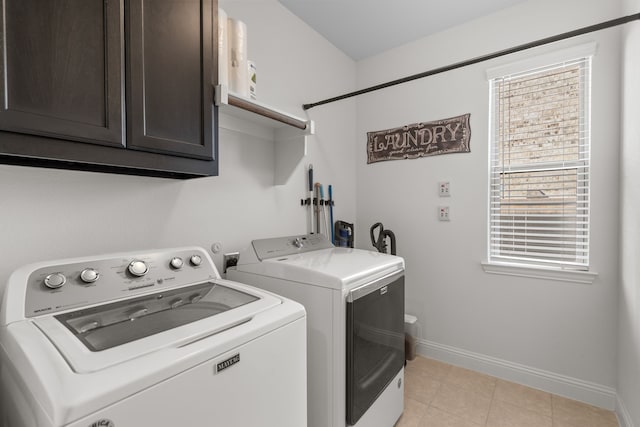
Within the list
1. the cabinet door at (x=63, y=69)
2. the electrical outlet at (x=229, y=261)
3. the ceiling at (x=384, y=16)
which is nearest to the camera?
the cabinet door at (x=63, y=69)

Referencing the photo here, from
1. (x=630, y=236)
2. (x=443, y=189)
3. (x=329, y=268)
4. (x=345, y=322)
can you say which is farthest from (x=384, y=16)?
(x=345, y=322)

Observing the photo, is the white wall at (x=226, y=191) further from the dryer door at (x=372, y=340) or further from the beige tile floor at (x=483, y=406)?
the beige tile floor at (x=483, y=406)

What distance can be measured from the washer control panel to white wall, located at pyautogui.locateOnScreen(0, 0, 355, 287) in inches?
9.4

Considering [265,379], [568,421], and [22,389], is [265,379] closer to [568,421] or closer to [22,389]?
[22,389]

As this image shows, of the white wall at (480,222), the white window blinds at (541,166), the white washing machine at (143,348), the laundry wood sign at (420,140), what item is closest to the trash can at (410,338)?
the white wall at (480,222)

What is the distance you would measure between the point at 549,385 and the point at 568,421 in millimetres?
298

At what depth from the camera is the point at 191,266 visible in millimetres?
1361

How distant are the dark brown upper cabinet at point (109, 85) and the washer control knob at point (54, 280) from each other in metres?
0.38

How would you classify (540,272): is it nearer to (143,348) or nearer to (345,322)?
(345,322)

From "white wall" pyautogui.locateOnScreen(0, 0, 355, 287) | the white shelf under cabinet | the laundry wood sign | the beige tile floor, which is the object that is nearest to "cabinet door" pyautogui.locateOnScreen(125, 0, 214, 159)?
the white shelf under cabinet

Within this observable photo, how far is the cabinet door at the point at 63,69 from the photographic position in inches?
32.4

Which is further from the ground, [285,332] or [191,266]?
[191,266]

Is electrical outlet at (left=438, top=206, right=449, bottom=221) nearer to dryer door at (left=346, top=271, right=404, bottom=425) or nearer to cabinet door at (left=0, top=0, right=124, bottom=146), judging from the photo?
dryer door at (left=346, top=271, right=404, bottom=425)

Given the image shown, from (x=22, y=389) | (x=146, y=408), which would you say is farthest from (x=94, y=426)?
(x=22, y=389)
